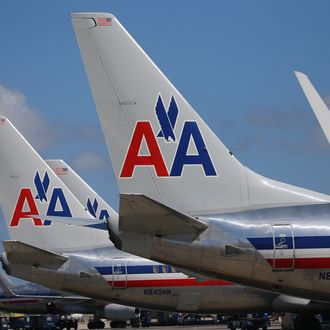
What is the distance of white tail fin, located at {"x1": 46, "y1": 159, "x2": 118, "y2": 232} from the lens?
4278cm

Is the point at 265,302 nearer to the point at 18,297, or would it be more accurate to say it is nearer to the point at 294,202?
the point at 294,202

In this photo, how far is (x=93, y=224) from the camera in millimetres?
19281

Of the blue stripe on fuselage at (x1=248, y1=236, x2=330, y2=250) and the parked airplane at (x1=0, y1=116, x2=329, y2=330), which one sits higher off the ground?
the parked airplane at (x1=0, y1=116, x2=329, y2=330)

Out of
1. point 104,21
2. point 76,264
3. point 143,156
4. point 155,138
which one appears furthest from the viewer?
point 76,264

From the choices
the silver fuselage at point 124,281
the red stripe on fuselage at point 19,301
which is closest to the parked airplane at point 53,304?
the red stripe on fuselage at point 19,301

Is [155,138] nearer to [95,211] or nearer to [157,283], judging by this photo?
[157,283]

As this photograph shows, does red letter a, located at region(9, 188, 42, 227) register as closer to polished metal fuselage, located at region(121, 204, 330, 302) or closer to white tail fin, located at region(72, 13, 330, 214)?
white tail fin, located at region(72, 13, 330, 214)

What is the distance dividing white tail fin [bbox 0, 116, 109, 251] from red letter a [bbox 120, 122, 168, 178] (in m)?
15.0

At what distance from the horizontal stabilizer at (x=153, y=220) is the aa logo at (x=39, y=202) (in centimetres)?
1618

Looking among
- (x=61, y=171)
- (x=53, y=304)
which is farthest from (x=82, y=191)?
(x=53, y=304)

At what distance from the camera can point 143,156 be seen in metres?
19.9

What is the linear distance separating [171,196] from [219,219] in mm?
1397

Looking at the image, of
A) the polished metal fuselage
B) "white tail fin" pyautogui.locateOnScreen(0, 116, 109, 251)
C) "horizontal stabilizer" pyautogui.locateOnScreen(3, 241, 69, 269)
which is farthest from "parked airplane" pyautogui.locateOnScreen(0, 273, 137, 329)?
the polished metal fuselage

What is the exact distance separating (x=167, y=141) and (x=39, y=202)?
15637mm
